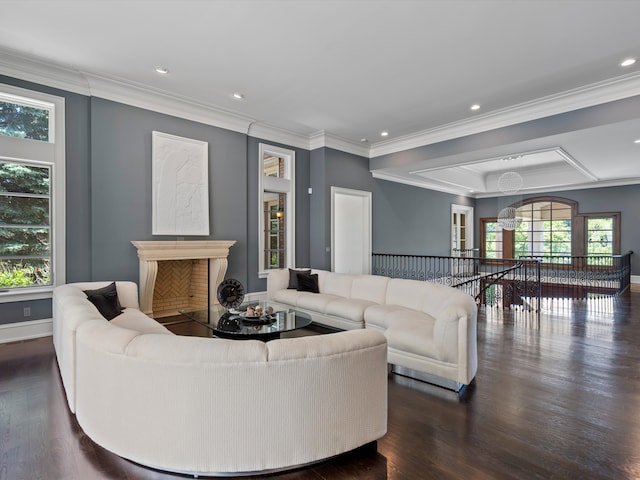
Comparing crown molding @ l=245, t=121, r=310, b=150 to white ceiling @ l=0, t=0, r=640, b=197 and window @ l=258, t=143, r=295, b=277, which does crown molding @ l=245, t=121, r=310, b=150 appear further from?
window @ l=258, t=143, r=295, b=277

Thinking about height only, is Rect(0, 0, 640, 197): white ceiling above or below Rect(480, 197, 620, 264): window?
above

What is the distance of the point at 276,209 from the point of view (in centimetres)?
683

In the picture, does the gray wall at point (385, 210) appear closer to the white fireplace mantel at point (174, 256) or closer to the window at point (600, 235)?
the white fireplace mantel at point (174, 256)

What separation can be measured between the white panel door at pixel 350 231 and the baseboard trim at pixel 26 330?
15.7ft

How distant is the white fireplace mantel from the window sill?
3.56 feet

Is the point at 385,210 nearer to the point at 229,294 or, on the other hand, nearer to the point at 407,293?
the point at 407,293

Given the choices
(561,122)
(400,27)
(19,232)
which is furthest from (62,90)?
(561,122)

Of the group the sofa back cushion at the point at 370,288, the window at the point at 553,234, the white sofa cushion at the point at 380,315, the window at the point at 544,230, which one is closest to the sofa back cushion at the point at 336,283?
the sofa back cushion at the point at 370,288

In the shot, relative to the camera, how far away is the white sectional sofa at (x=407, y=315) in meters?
2.85

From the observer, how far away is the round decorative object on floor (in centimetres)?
409

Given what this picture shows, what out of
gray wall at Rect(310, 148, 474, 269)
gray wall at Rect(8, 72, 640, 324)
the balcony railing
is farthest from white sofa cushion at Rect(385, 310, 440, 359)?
the balcony railing

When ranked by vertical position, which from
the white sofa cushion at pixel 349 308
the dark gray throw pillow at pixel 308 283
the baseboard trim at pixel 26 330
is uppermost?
the dark gray throw pillow at pixel 308 283

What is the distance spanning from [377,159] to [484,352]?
512cm

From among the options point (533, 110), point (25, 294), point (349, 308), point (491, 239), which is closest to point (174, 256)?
point (25, 294)
